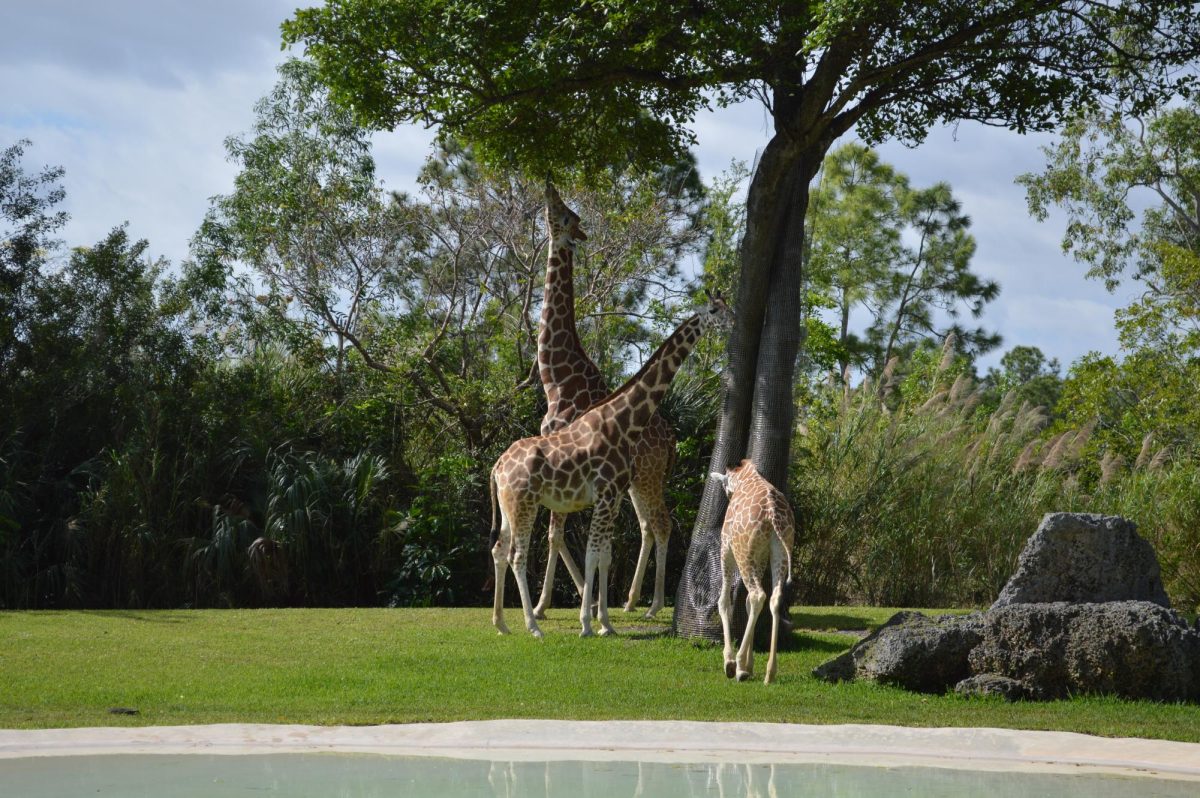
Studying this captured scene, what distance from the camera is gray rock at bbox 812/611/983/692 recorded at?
882 centimetres

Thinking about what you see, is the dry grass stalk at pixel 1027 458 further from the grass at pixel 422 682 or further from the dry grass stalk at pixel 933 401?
the grass at pixel 422 682

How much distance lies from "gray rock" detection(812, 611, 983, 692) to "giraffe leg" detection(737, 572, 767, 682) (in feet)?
2.16

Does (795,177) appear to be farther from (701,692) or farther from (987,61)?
(701,692)

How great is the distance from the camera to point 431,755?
668cm

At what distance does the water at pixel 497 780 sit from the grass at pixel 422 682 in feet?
3.42

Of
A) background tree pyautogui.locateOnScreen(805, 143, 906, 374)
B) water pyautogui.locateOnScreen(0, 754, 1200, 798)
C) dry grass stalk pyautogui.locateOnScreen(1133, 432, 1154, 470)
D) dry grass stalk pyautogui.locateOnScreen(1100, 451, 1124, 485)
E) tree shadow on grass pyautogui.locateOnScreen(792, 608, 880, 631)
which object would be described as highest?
background tree pyautogui.locateOnScreen(805, 143, 906, 374)

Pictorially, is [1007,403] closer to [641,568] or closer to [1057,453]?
[1057,453]

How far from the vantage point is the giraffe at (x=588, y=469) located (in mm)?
11172

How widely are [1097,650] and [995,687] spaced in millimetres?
742

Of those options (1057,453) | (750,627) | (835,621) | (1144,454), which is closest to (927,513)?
(1057,453)

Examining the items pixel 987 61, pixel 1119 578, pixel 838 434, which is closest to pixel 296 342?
pixel 838 434

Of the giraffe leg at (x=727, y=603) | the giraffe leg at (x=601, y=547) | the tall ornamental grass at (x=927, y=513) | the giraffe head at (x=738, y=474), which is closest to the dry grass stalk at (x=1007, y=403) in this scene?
the tall ornamental grass at (x=927, y=513)

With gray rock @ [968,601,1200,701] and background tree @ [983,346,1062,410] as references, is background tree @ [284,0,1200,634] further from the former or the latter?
background tree @ [983,346,1062,410]

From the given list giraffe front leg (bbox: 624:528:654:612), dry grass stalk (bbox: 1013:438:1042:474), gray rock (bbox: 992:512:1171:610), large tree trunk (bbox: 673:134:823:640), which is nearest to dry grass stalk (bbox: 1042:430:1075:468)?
dry grass stalk (bbox: 1013:438:1042:474)
